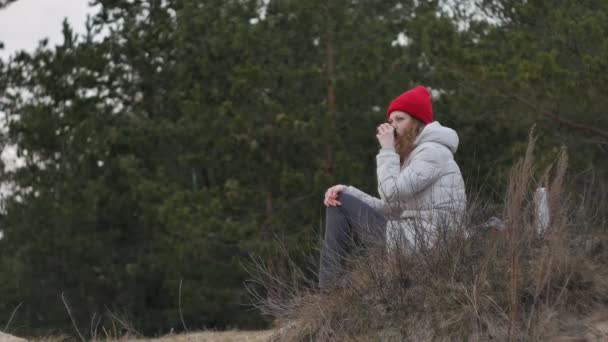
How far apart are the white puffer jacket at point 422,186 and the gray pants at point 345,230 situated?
0.22 feet

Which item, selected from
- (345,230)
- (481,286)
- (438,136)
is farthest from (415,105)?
(481,286)

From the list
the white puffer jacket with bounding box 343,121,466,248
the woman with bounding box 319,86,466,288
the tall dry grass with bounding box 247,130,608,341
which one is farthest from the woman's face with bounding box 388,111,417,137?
the tall dry grass with bounding box 247,130,608,341

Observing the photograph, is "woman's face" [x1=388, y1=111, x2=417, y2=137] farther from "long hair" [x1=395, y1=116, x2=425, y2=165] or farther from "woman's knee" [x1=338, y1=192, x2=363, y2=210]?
"woman's knee" [x1=338, y1=192, x2=363, y2=210]

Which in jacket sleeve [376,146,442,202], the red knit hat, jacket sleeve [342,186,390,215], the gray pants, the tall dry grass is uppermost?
the red knit hat

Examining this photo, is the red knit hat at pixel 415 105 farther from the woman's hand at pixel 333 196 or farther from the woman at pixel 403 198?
the woman's hand at pixel 333 196

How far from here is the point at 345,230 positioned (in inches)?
185

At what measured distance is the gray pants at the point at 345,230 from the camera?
14.7 ft

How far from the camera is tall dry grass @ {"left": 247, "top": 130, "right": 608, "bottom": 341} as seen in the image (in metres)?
3.85

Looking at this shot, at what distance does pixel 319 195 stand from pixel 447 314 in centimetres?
1266

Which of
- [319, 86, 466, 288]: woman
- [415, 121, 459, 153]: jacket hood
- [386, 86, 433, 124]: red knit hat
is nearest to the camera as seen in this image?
[319, 86, 466, 288]: woman

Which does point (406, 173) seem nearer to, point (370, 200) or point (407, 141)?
point (370, 200)

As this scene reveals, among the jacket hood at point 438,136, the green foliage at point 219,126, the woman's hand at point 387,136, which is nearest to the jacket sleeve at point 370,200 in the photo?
the woman's hand at point 387,136

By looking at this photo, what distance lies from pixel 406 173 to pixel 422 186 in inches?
4.3

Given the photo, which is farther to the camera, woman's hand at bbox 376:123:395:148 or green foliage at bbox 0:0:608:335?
green foliage at bbox 0:0:608:335
